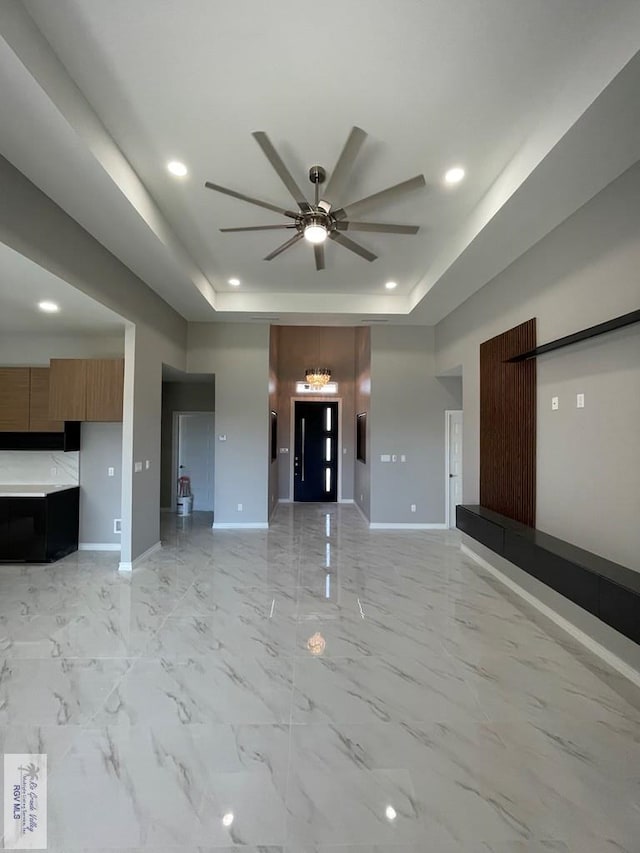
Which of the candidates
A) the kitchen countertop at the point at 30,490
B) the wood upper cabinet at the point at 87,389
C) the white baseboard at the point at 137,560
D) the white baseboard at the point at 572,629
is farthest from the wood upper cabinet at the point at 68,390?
the white baseboard at the point at 572,629

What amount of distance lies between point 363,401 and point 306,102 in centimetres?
554

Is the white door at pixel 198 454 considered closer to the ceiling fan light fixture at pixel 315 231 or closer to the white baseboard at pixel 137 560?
the white baseboard at pixel 137 560

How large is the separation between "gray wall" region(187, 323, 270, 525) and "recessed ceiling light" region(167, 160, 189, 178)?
3.44m

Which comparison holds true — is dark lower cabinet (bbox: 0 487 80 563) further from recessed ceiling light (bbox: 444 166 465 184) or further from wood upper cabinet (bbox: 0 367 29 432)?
recessed ceiling light (bbox: 444 166 465 184)

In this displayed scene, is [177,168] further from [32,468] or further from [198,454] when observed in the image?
[198,454]

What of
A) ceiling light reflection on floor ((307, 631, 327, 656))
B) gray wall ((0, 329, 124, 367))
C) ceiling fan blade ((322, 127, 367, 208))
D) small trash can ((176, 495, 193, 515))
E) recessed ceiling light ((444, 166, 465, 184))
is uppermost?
recessed ceiling light ((444, 166, 465, 184))

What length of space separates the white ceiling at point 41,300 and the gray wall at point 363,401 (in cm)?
395

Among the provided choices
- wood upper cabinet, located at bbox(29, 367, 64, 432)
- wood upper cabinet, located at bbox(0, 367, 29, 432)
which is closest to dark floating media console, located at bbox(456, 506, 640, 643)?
wood upper cabinet, located at bbox(29, 367, 64, 432)

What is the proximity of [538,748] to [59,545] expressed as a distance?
520cm

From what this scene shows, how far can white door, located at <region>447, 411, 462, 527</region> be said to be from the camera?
663cm

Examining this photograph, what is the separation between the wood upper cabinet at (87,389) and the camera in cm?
471

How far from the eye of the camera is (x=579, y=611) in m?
3.09

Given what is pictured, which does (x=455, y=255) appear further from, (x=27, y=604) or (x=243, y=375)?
(x=27, y=604)

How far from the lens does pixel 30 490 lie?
4.81 m
